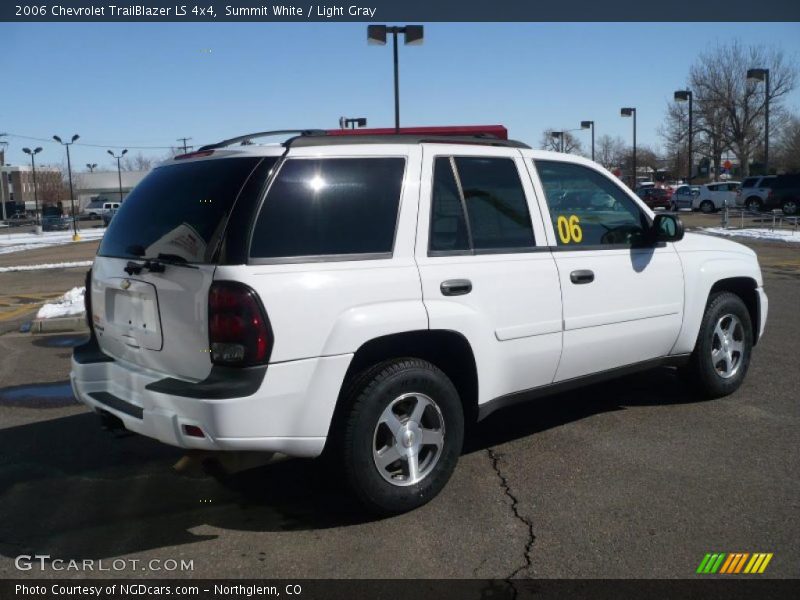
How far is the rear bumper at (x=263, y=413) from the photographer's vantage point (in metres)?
3.45

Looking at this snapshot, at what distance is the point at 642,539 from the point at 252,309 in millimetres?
2106

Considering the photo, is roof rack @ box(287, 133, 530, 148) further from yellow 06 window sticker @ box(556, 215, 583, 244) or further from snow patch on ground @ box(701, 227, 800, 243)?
snow patch on ground @ box(701, 227, 800, 243)

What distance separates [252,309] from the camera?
3432 mm

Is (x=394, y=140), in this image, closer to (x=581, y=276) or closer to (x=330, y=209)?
(x=330, y=209)

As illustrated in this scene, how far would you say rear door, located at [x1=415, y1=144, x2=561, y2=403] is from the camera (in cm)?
409

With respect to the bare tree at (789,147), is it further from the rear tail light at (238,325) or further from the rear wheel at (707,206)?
the rear tail light at (238,325)

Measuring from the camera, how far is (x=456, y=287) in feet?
13.4

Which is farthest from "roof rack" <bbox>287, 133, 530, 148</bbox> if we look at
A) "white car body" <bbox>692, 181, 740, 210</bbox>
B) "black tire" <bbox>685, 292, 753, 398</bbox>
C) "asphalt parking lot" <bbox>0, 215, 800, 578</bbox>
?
"white car body" <bbox>692, 181, 740, 210</bbox>

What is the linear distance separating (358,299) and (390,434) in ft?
2.37

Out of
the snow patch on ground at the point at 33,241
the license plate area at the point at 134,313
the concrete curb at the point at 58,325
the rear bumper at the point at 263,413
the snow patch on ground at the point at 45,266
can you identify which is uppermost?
the license plate area at the point at 134,313

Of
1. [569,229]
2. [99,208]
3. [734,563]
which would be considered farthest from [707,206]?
[99,208]


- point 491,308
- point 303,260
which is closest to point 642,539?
point 491,308

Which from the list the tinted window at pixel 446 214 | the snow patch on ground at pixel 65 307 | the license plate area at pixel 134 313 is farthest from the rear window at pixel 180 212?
the snow patch on ground at pixel 65 307

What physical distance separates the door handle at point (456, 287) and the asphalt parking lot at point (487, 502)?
42.4 inches
